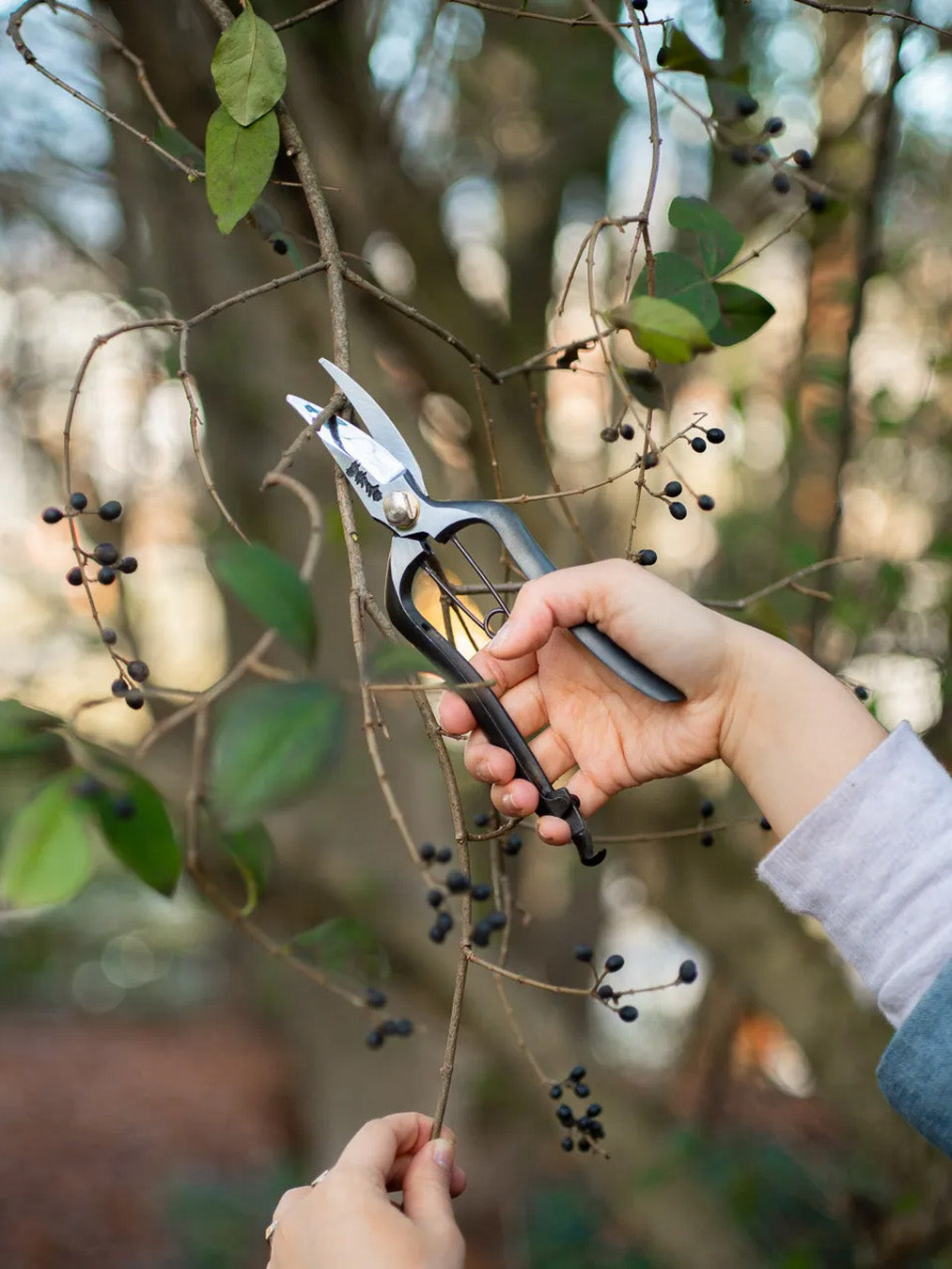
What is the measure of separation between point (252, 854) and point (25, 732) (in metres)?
0.43

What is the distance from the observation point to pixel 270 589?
631 millimetres

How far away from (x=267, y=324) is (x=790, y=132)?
1.65 meters

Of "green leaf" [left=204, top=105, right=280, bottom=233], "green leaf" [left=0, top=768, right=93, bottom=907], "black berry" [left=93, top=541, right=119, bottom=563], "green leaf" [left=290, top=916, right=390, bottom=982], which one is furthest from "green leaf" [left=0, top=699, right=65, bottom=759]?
"green leaf" [left=290, top=916, right=390, bottom=982]

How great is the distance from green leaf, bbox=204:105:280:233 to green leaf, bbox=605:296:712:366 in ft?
1.05

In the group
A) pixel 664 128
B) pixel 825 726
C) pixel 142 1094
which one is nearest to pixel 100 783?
pixel 825 726

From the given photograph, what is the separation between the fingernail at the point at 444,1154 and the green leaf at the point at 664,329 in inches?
26.1

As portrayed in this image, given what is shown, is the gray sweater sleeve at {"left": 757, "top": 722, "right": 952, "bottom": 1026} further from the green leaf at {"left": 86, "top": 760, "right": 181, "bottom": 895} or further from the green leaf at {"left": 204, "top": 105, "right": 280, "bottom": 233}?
the green leaf at {"left": 204, "top": 105, "right": 280, "bottom": 233}

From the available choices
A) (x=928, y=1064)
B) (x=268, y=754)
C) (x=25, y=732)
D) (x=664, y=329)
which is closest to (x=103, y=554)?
(x=25, y=732)

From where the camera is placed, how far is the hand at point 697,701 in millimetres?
1004

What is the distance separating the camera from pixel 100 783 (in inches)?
23.2

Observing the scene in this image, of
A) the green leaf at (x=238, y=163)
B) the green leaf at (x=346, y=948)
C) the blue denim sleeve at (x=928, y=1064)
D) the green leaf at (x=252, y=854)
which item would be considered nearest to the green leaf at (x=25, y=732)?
the green leaf at (x=252, y=854)

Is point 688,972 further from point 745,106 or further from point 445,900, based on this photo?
point 745,106

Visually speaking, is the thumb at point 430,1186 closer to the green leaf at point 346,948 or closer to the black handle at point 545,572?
the green leaf at point 346,948

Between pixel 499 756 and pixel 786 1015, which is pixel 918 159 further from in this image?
pixel 499 756
